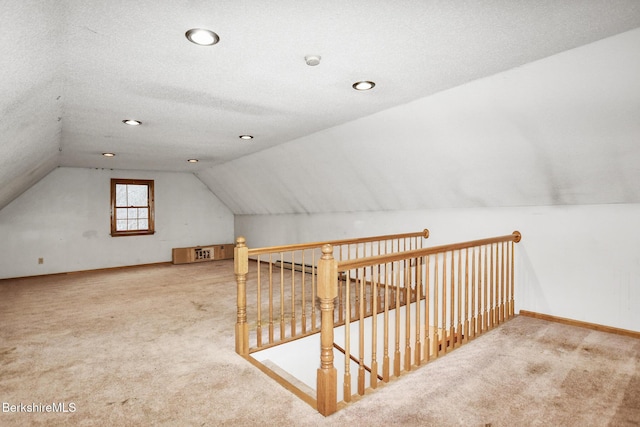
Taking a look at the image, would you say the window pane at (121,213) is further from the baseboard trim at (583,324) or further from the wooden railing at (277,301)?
the baseboard trim at (583,324)

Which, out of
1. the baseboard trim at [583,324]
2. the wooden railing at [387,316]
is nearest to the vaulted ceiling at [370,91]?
the wooden railing at [387,316]

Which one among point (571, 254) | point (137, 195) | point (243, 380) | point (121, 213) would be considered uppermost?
point (137, 195)

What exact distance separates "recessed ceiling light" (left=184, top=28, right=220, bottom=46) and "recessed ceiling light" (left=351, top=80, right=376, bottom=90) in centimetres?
134

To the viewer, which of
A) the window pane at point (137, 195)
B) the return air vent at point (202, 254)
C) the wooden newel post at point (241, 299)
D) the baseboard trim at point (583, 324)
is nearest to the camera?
the wooden newel post at point (241, 299)

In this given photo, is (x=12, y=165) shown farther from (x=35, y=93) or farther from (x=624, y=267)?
(x=624, y=267)

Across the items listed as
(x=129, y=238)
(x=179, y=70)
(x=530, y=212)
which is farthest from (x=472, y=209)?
(x=129, y=238)

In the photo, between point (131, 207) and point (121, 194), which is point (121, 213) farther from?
point (121, 194)

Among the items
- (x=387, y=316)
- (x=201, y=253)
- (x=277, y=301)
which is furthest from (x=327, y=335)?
(x=201, y=253)

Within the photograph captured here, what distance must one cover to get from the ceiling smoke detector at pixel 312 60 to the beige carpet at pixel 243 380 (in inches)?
98.7

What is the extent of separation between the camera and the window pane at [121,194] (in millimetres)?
8352

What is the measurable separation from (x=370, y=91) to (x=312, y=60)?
91 cm

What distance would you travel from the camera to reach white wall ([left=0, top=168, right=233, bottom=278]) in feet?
23.4

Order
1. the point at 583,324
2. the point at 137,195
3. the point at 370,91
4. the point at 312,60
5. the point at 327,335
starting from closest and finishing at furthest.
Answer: the point at 327,335 < the point at 312,60 < the point at 370,91 < the point at 583,324 < the point at 137,195

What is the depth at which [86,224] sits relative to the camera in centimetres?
786
